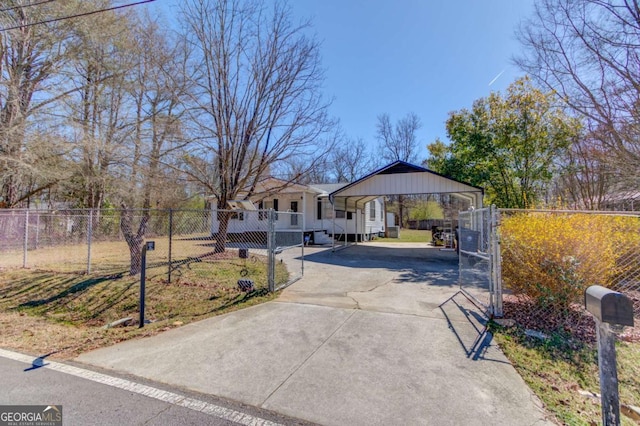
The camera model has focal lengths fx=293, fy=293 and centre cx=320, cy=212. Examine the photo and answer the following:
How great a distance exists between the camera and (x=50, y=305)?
240 inches

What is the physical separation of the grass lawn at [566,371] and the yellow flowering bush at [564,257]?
2.97 feet

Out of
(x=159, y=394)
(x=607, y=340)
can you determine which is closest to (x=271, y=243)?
(x=159, y=394)

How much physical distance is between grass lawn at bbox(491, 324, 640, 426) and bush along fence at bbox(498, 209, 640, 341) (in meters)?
0.53

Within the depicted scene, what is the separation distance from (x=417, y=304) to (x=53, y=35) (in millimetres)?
15286

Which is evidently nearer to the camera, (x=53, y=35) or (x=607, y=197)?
(x=53, y=35)

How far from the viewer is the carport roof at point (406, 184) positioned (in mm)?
12977

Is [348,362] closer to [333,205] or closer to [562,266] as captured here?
[562,266]

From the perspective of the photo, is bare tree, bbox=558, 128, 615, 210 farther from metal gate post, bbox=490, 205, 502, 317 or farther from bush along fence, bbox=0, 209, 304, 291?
bush along fence, bbox=0, 209, 304, 291

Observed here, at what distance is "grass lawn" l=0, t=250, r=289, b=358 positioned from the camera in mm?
4301

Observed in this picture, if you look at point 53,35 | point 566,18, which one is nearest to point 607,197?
point 566,18

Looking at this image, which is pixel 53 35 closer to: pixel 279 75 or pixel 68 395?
pixel 279 75

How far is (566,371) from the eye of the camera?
3.22m

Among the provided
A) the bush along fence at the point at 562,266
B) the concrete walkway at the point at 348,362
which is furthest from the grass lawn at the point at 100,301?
the bush along fence at the point at 562,266

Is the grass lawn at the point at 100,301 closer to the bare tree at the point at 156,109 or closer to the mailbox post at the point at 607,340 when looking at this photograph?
the bare tree at the point at 156,109
